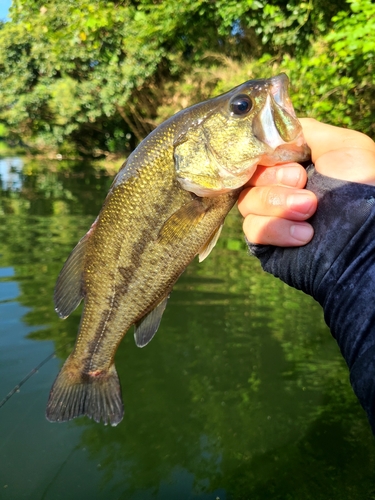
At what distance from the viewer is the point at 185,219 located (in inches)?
78.4

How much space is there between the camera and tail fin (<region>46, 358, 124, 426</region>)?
8.05ft

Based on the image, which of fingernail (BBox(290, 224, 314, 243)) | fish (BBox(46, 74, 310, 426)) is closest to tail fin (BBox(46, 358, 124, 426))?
fish (BBox(46, 74, 310, 426))

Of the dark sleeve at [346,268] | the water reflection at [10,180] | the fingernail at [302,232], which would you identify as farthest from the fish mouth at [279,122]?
the water reflection at [10,180]

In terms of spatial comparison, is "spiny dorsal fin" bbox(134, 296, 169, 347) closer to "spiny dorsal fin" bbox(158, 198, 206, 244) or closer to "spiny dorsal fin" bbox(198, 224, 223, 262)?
"spiny dorsal fin" bbox(198, 224, 223, 262)

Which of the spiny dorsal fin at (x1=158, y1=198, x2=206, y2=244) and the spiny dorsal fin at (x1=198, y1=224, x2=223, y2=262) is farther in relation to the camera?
the spiny dorsal fin at (x1=198, y1=224, x2=223, y2=262)

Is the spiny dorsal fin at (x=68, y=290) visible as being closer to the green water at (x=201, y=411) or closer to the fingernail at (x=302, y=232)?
the fingernail at (x=302, y=232)

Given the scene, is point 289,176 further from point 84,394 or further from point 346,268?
point 84,394

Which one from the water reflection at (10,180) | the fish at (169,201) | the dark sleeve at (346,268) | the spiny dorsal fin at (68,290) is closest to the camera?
the dark sleeve at (346,268)

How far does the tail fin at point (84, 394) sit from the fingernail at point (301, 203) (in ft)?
4.64

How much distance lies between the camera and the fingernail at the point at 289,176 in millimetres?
1864

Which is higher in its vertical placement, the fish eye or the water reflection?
the fish eye

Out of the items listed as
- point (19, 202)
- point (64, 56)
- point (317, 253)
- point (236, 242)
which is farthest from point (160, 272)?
point (64, 56)

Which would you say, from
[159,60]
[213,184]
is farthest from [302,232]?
[159,60]

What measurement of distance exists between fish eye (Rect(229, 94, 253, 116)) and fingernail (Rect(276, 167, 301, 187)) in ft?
1.02
